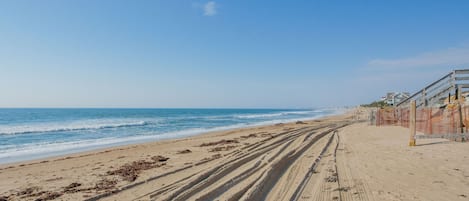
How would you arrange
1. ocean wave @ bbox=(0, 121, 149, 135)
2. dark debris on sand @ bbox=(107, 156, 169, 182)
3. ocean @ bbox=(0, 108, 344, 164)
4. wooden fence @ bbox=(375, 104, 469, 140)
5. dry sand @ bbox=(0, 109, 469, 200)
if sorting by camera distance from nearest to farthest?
1. dry sand @ bbox=(0, 109, 469, 200)
2. dark debris on sand @ bbox=(107, 156, 169, 182)
3. wooden fence @ bbox=(375, 104, 469, 140)
4. ocean @ bbox=(0, 108, 344, 164)
5. ocean wave @ bbox=(0, 121, 149, 135)

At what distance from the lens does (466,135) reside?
9.92 metres

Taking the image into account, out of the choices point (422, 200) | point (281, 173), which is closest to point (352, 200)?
point (422, 200)

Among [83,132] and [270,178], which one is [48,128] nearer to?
[83,132]

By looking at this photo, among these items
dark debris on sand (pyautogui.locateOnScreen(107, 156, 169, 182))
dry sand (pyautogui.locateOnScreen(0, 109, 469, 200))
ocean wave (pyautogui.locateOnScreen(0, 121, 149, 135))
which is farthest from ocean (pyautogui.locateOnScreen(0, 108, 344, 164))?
dark debris on sand (pyautogui.locateOnScreen(107, 156, 169, 182))

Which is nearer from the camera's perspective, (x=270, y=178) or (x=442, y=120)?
(x=270, y=178)

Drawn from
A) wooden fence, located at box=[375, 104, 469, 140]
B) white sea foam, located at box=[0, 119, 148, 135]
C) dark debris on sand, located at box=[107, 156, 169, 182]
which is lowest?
white sea foam, located at box=[0, 119, 148, 135]

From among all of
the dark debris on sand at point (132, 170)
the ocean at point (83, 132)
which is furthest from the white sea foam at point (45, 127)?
the dark debris on sand at point (132, 170)

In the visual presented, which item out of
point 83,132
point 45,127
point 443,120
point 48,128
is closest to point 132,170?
point 443,120

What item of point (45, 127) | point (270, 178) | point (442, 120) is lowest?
point (45, 127)

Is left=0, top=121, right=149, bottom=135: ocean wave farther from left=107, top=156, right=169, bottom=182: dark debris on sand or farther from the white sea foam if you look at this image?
left=107, top=156, right=169, bottom=182: dark debris on sand

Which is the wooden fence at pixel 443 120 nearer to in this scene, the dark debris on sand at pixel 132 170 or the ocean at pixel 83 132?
the dark debris on sand at pixel 132 170

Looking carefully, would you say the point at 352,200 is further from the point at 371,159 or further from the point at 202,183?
the point at 371,159

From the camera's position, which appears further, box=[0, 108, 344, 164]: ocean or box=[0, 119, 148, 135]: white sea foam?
box=[0, 119, 148, 135]: white sea foam

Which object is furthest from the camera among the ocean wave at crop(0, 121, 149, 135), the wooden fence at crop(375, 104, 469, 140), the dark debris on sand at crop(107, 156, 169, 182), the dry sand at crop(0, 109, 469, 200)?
the ocean wave at crop(0, 121, 149, 135)
